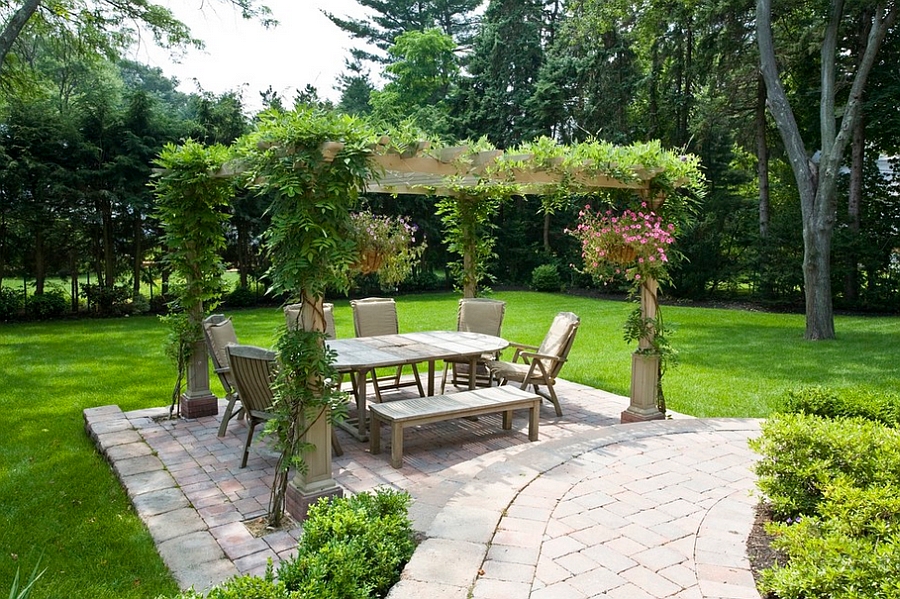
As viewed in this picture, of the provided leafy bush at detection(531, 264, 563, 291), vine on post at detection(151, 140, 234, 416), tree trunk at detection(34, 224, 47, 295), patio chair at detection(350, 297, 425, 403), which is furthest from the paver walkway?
leafy bush at detection(531, 264, 563, 291)

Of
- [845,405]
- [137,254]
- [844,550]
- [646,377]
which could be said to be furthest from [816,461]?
[137,254]

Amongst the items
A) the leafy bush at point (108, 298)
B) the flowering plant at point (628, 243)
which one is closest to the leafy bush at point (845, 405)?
the flowering plant at point (628, 243)

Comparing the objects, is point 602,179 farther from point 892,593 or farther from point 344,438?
point 892,593

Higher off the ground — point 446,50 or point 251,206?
point 446,50

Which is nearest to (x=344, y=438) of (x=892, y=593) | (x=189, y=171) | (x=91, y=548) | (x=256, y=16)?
(x=91, y=548)

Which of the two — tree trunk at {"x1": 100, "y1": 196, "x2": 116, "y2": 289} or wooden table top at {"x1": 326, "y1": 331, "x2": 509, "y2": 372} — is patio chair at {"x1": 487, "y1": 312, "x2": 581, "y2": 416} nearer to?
wooden table top at {"x1": 326, "y1": 331, "x2": 509, "y2": 372}

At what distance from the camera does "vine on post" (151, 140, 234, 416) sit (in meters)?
5.02

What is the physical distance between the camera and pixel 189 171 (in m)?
5.05

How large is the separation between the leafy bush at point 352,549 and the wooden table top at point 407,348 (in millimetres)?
2044

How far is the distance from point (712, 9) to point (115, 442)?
13836mm

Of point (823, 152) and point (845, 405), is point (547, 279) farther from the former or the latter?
point (845, 405)

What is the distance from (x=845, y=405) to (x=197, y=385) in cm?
533

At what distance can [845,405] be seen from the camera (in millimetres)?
4160

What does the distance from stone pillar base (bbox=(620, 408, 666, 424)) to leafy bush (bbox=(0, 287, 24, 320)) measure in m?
12.7
